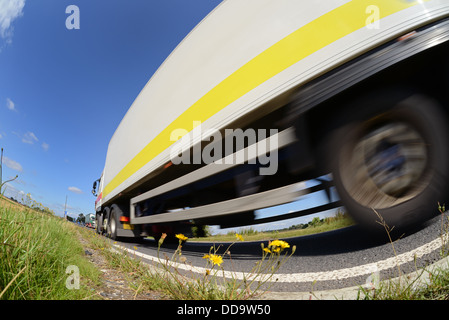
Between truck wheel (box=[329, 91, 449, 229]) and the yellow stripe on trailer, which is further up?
the yellow stripe on trailer

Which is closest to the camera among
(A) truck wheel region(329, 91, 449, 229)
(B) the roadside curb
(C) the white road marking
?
(B) the roadside curb

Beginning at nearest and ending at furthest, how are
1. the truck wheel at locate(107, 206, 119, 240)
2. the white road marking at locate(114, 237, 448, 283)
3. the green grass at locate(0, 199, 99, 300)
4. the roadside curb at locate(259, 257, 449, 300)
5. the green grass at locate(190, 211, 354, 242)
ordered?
the green grass at locate(0, 199, 99, 300)
the roadside curb at locate(259, 257, 449, 300)
the white road marking at locate(114, 237, 448, 283)
the green grass at locate(190, 211, 354, 242)
the truck wheel at locate(107, 206, 119, 240)

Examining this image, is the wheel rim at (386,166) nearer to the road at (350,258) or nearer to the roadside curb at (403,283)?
the road at (350,258)

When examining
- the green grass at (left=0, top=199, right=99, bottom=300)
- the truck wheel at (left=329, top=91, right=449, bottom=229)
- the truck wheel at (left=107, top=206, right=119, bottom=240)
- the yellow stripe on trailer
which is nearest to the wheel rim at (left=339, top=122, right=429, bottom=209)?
the truck wheel at (left=329, top=91, right=449, bottom=229)

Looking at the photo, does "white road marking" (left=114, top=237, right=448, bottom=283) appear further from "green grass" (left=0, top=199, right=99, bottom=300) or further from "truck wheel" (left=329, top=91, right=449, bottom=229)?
"green grass" (left=0, top=199, right=99, bottom=300)

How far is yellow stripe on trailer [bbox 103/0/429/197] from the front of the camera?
4.38 feet

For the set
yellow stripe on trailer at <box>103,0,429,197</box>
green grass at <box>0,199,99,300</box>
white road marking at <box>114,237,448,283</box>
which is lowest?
white road marking at <box>114,237,448,283</box>

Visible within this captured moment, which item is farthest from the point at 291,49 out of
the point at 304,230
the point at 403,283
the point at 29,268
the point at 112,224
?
the point at 112,224

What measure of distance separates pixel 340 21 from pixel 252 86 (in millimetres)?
779

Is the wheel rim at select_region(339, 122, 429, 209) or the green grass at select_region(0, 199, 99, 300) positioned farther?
the wheel rim at select_region(339, 122, 429, 209)

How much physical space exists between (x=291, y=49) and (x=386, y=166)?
114 centimetres

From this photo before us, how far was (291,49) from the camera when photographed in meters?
1.53

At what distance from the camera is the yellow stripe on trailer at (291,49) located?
4.38 feet
